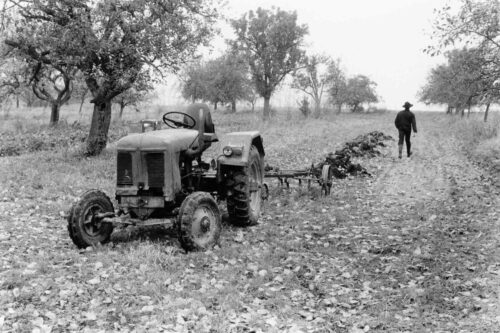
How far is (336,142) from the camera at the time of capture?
22.4m

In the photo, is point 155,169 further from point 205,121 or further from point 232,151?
point 205,121

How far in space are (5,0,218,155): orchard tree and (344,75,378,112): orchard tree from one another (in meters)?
62.1

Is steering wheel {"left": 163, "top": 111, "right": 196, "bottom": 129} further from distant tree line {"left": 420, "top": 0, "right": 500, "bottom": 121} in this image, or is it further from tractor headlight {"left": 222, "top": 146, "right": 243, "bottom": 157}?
distant tree line {"left": 420, "top": 0, "right": 500, "bottom": 121}

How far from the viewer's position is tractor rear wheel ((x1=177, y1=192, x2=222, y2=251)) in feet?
20.8

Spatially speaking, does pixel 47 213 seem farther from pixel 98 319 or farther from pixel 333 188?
pixel 333 188

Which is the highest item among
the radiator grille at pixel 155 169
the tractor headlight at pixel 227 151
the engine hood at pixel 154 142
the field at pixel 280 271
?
the engine hood at pixel 154 142

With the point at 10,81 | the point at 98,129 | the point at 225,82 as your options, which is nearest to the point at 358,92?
the point at 225,82

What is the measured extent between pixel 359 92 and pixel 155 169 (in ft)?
255

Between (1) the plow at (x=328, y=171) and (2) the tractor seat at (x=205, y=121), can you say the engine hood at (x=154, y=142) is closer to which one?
(2) the tractor seat at (x=205, y=121)

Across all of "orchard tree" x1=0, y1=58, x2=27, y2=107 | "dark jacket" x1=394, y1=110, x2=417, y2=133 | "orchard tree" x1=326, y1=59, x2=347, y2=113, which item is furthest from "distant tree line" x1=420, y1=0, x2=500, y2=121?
"orchard tree" x1=326, y1=59, x2=347, y2=113

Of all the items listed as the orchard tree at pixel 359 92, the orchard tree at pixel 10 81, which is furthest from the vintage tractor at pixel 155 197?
the orchard tree at pixel 359 92

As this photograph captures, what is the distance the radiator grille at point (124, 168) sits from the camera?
6765 millimetres

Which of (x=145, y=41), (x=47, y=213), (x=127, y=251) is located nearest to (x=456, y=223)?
(x=127, y=251)

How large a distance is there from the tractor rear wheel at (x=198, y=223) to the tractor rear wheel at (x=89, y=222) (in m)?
1.38
